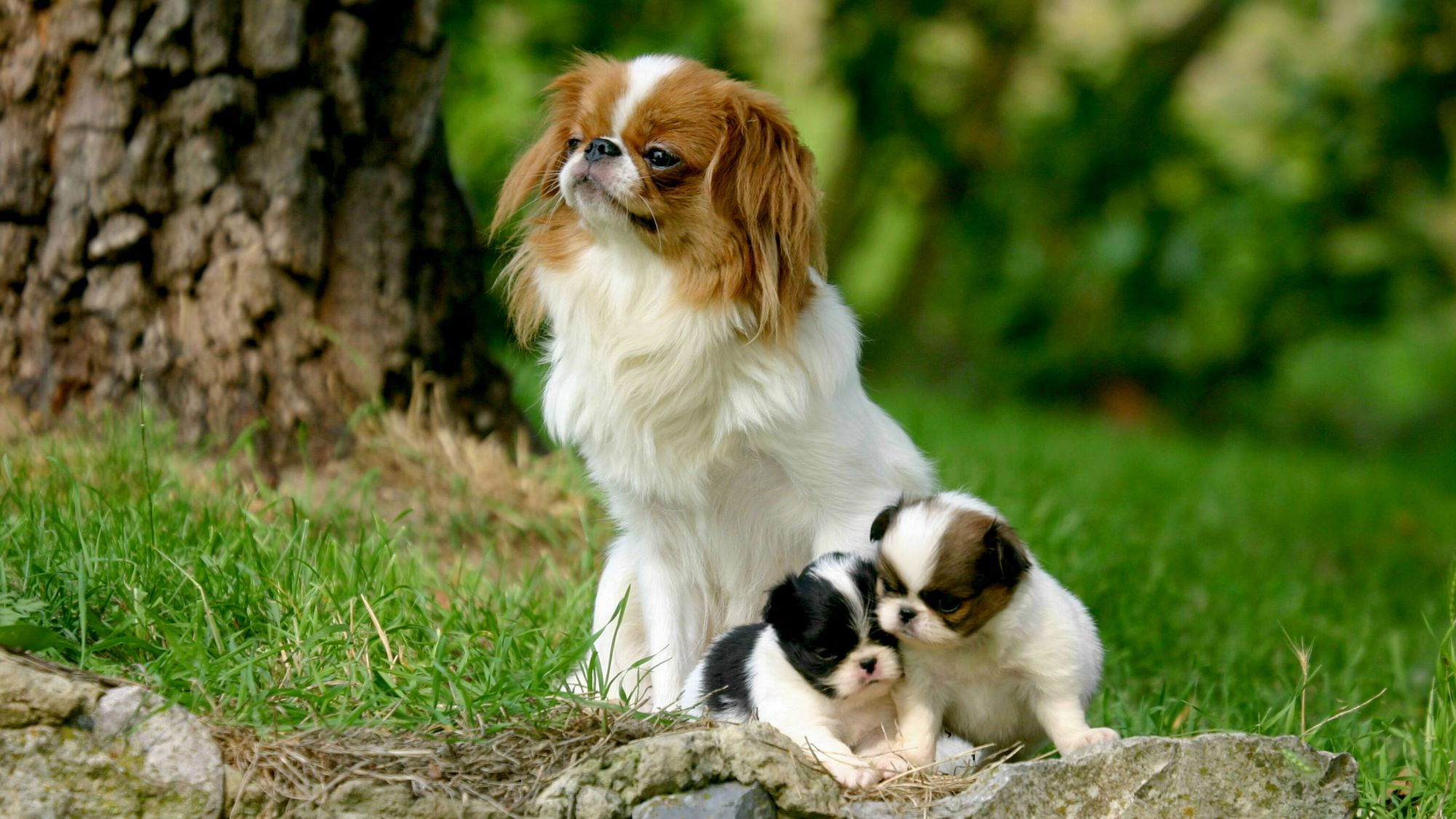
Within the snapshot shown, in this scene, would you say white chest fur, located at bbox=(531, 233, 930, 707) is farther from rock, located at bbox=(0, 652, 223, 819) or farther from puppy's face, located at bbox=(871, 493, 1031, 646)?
rock, located at bbox=(0, 652, 223, 819)

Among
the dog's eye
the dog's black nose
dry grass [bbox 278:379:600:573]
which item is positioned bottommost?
dry grass [bbox 278:379:600:573]

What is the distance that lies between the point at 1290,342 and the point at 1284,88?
1.97m

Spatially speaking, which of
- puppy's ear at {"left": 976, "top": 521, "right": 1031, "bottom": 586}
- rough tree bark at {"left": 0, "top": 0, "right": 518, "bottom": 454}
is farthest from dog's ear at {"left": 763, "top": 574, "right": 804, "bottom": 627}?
rough tree bark at {"left": 0, "top": 0, "right": 518, "bottom": 454}

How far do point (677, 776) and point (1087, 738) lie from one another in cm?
89

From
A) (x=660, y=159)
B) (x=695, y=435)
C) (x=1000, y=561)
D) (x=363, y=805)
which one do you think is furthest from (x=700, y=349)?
(x=363, y=805)

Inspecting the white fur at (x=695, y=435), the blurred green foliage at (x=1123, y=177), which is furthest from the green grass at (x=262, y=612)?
the blurred green foliage at (x=1123, y=177)

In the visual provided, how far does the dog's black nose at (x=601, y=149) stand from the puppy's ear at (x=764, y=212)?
9.6 inches

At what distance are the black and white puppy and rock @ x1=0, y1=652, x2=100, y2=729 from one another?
1274 millimetres

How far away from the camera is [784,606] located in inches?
118

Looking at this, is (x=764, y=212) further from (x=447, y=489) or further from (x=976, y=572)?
(x=447, y=489)

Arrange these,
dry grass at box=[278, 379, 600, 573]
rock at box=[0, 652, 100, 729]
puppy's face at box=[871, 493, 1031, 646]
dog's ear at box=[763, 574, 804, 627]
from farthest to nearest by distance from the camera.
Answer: dry grass at box=[278, 379, 600, 573] → dog's ear at box=[763, 574, 804, 627] → puppy's face at box=[871, 493, 1031, 646] → rock at box=[0, 652, 100, 729]

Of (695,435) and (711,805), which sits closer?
(711,805)

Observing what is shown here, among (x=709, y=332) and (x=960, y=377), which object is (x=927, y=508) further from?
(x=960, y=377)

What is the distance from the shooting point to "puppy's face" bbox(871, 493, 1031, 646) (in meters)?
2.85
